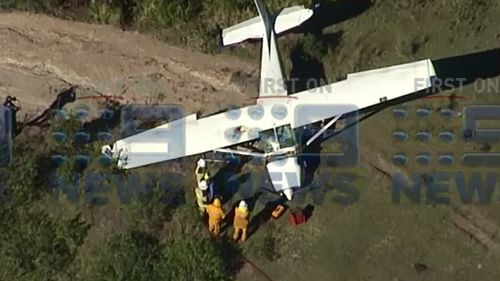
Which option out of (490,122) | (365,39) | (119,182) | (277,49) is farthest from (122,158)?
(490,122)

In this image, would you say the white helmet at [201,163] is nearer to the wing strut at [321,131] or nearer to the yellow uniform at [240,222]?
the yellow uniform at [240,222]

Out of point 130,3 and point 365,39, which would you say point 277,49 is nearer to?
point 365,39

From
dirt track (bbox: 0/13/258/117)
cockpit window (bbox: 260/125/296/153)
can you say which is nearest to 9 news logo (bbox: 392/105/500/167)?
cockpit window (bbox: 260/125/296/153)

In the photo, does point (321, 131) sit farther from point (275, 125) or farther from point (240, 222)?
point (240, 222)

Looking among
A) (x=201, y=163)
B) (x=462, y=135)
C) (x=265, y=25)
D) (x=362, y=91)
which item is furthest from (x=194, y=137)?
(x=462, y=135)

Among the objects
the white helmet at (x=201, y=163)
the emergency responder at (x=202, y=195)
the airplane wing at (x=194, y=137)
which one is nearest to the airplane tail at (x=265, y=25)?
the airplane wing at (x=194, y=137)

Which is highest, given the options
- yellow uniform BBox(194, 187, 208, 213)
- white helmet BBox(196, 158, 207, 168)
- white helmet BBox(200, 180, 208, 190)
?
white helmet BBox(196, 158, 207, 168)

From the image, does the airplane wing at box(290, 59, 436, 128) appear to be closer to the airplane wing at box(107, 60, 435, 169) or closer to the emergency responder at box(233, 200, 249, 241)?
the airplane wing at box(107, 60, 435, 169)
